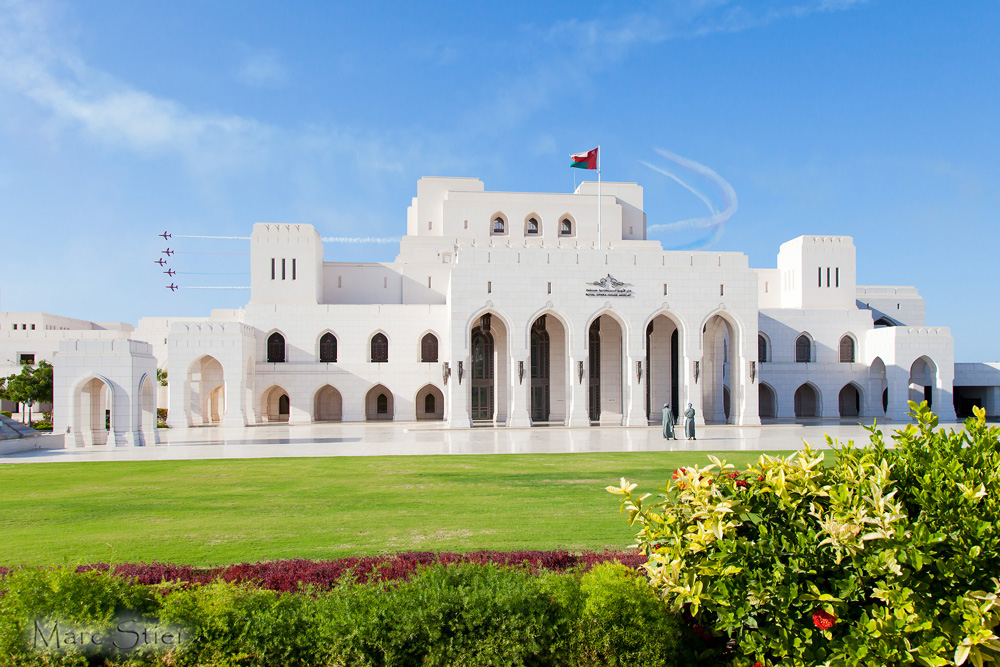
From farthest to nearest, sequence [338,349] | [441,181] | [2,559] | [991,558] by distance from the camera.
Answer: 1. [441,181]
2. [338,349]
3. [2,559]
4. [991,558]

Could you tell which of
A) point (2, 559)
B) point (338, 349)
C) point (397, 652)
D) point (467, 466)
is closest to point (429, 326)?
point (338, 349)

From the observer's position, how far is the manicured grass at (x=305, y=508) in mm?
7383

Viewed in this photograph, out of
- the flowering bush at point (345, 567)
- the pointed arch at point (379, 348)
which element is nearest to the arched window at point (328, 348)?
the pointed arch at point (379, 348)

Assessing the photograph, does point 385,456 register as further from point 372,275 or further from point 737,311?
point 372,275

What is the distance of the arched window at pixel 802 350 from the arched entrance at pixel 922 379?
522cm

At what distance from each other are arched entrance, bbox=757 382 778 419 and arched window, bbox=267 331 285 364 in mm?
27092

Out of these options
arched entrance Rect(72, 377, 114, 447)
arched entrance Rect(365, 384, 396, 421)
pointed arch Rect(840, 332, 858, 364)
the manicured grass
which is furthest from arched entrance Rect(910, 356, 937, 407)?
arched entrance Rect(72, 377, 114, 447)

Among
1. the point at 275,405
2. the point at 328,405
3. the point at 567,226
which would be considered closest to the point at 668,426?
the point at 328,405

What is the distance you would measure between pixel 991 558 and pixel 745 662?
153 centimetres

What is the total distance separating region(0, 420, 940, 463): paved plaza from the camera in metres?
18.5

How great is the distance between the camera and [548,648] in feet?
13.8

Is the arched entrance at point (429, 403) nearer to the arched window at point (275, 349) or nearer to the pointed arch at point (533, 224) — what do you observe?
the arched window at point (275, 349)

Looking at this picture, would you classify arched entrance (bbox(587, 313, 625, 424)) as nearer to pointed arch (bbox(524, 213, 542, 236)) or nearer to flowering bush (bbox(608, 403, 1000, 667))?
pointed arch (bbox(524, 213, 542, 236))

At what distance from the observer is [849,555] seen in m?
4.00
